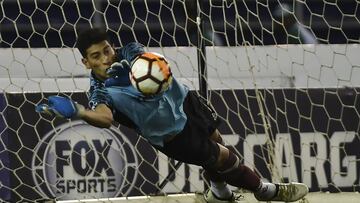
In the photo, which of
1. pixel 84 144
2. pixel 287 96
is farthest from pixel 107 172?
pixel 287 96

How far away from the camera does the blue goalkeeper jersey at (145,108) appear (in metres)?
3.03

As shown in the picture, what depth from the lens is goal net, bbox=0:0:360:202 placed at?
13.1 ft

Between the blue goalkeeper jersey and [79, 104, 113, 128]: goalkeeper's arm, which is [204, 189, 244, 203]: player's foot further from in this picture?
[79, 104, 113, 128]: goalkeeper's arm

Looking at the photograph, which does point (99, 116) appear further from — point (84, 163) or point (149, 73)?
point (84, 163)

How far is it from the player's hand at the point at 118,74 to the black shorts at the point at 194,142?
1.08 ft

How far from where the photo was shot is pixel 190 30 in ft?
13.9

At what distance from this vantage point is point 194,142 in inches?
127

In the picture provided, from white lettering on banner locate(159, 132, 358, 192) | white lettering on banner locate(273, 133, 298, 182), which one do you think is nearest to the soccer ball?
white lettering on banner locate(159, 132, 358, 192)

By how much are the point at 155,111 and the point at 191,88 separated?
1.01 metres

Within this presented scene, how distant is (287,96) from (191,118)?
1.01 m

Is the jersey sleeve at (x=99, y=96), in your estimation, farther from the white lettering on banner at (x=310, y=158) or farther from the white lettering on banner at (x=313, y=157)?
the white lettering on banner at (x=313, y=157)

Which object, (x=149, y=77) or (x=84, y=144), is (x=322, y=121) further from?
(x=149, y=77)

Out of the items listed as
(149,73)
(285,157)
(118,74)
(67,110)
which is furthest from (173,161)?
(67,110)

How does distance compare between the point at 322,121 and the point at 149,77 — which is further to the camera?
the point at 322,121
